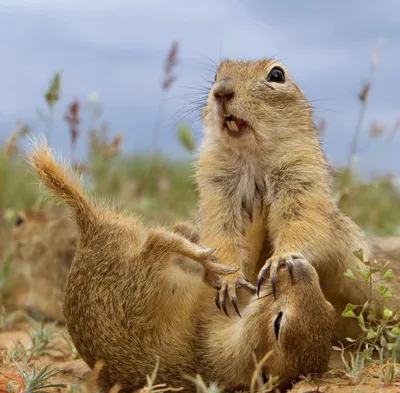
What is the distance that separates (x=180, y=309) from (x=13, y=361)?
1.22m

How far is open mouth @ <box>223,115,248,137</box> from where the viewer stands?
14.7 feet

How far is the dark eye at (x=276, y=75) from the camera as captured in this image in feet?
15.6

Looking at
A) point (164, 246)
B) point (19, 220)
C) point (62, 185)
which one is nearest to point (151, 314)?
point (164, 246)

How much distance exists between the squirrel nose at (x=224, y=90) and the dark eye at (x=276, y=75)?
0.39m

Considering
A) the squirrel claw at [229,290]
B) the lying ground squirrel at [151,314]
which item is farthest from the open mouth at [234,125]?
the squirrel claw at [229,290]

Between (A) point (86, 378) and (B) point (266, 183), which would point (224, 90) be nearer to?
(B) point (266, 183)

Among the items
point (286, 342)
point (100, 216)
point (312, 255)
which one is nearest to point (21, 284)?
point (100, 216)

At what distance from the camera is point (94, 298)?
4.03 metres

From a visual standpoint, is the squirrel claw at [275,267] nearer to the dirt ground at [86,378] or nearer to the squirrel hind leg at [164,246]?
the squirrel hind leg at [164,246]

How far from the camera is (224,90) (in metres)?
4.41

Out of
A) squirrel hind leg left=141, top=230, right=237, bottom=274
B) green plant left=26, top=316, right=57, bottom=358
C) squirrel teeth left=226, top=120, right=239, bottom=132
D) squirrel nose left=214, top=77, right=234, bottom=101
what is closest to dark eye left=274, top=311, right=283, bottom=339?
squirrel hind leg left=141, top=230, right=237, bottom=274

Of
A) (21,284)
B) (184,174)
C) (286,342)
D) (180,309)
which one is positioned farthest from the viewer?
(184,174)

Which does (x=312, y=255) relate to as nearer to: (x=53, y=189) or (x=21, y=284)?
(x=53, y=189)

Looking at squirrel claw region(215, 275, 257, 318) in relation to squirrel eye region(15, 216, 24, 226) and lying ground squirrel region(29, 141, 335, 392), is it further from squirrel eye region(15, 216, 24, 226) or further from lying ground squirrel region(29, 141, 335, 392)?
squirrel eye region(15, 216, 24, 226)
